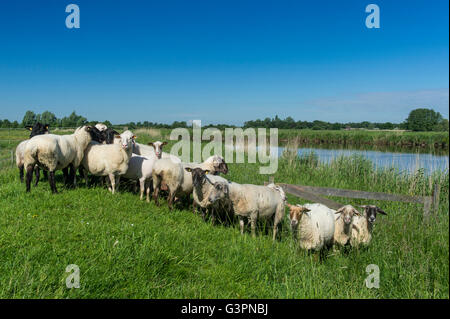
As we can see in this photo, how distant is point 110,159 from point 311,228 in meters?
6.25

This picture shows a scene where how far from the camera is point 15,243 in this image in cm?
461

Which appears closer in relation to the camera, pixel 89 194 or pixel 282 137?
pixel 89 194

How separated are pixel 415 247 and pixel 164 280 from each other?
13.7 ft

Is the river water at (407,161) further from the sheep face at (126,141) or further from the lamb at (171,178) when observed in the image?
the sheep face at (126,141)

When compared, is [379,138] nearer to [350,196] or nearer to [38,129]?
[350,196]

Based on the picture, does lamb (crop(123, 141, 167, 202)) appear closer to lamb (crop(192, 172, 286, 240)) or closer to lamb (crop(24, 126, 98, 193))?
lamb (crop(24, 126, 98, 193))

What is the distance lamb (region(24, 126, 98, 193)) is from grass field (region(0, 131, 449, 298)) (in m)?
0.86

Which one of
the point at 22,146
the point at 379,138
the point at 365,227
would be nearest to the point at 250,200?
the point at 365,227

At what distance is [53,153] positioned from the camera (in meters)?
7.91

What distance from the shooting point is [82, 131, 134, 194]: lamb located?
8.74 metres
